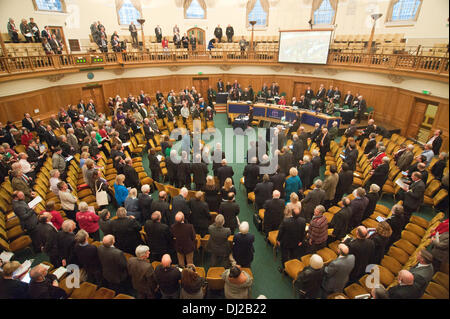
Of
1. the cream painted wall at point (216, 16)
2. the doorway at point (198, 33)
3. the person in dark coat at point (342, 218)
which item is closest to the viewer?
the person in dark coat at point (342, 218)

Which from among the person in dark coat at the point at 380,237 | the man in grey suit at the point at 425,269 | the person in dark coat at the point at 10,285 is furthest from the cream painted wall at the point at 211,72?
the person in dark coat at the point at 10,285

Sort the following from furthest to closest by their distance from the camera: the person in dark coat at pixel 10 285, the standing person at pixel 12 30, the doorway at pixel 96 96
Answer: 1. the doorway at pixel 96 96
2. the standing person at pixel 12 30
3. the person in dark coat at pixel 10 285

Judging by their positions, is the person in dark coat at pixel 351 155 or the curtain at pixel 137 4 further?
the curtain at pixel 137 4

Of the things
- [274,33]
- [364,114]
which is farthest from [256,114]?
[274,33]

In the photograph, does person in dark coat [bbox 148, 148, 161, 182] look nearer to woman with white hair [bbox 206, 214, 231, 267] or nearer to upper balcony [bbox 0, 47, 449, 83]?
woman with white hair [bbox 206, 214, 231, 267]

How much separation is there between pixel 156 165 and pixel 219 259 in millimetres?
3532

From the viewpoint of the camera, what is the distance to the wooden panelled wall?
411 inches

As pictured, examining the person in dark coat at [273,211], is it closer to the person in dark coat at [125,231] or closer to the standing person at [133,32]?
the person in dark coat at [125,231]

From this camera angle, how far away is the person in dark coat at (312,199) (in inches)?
204

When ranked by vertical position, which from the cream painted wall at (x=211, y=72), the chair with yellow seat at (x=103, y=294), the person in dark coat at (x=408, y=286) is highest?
the cream painted wall at (x=211, y=72)

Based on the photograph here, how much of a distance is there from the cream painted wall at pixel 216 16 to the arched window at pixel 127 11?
1.12 ft

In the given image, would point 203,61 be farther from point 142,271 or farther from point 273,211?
point 142,271

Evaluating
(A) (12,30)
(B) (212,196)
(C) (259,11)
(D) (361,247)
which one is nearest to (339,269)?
(D) (361,247)
